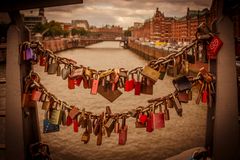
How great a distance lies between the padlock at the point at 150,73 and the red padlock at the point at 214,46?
424 mm

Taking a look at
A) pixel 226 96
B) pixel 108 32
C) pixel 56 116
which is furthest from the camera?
pixel 108 32

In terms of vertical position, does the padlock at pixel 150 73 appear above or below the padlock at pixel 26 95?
above

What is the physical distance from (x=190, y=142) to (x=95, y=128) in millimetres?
3073

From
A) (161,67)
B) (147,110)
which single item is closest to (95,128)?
(147,110)

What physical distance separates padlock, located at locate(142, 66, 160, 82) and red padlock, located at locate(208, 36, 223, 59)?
42 centimetres

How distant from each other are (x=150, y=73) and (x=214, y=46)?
516 mm

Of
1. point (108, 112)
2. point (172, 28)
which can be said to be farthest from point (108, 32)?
point (108, 112)

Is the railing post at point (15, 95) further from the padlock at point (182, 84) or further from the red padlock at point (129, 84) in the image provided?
the padlock at point (182, 84)

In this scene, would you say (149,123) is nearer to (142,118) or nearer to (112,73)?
(142,118)

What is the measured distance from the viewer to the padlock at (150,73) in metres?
2.14

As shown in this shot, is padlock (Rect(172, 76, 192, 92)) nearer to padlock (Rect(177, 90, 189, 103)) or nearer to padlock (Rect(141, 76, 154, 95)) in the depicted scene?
padlock (Rect(177, 90, 189, 103))

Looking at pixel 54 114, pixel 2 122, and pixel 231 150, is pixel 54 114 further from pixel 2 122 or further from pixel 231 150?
pixel 2 122

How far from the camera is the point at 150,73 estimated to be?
2.15 m

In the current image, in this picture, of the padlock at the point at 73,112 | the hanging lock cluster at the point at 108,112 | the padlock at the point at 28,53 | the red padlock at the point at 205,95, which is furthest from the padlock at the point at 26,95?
the red padlock at the point at 205,95
